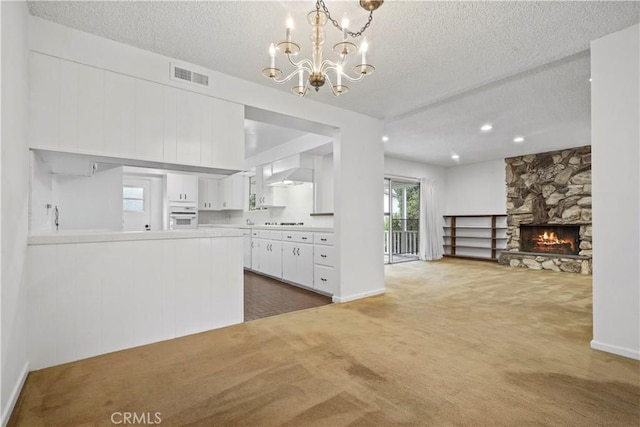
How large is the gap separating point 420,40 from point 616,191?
6.35ft

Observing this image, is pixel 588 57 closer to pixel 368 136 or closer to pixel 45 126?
pixel 368 136

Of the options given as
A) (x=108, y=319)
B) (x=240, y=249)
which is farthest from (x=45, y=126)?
(x=240, y=249)

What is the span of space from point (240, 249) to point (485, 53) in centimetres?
292

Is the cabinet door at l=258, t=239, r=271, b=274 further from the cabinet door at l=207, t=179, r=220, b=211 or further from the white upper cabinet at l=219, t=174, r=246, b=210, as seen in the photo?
the cabinet door at l=207, t=179, r=220, b=211

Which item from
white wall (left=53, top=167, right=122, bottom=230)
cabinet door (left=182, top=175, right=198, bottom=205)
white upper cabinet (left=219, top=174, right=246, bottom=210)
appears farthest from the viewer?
white upper cabinet (left=219, top=174, right=246, bottom=210)

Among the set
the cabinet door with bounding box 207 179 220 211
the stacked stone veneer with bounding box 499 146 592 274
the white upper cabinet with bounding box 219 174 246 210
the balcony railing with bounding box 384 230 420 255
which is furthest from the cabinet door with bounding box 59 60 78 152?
the stacked stone veneer with bounding box 499 146 592 274

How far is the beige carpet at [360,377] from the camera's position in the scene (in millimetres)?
1648

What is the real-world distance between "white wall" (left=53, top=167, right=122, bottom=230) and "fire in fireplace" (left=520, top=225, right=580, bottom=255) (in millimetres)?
8056

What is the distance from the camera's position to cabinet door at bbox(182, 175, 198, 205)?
22.3ft

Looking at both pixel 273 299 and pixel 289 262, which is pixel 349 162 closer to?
pixel 289 262

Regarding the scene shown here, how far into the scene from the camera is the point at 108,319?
94.9 inches

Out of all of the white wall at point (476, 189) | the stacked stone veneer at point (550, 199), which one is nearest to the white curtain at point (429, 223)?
the white wall at point (476, 189)

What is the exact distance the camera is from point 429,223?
8.11 meters

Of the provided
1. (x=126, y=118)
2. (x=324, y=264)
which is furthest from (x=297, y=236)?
(x=126, y=118)
